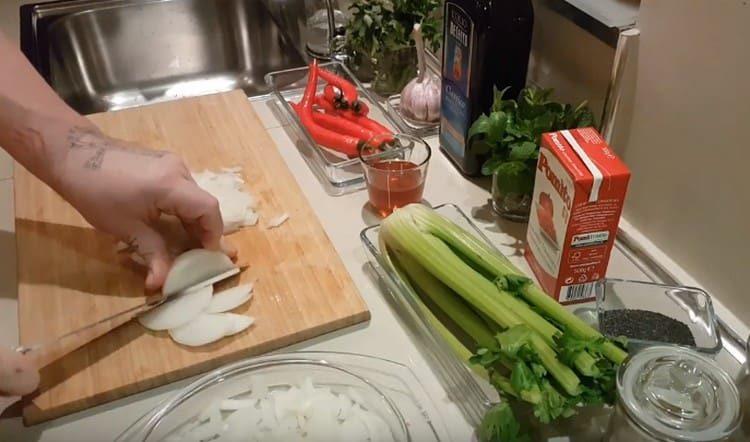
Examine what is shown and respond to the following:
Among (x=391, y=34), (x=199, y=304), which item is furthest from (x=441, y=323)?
(x=391, y=34)

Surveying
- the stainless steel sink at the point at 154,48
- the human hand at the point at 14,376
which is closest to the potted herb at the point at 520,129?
the human hand at the point at 14,376

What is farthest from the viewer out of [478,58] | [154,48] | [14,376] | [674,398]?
[154,48]

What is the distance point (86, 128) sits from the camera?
871 millimetres

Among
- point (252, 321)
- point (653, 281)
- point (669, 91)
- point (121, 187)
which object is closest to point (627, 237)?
point (653, 281)

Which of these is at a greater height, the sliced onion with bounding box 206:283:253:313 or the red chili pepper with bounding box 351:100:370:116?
the red chili pepper with bounding box 351:100:370:116

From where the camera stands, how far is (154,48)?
1.53 meters

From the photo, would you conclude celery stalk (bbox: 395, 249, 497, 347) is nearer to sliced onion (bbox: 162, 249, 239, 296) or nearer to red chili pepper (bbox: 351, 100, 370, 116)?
sliced onion (bbox: 162, 249, 239, 296)

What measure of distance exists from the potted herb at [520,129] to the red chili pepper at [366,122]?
0.73 ft

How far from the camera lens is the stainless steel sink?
146 centimetres

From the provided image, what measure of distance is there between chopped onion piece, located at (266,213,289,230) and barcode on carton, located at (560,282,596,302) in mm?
363

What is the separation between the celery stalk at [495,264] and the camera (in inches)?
27.3

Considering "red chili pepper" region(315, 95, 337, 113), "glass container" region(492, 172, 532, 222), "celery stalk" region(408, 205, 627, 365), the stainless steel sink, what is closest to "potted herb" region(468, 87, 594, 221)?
"glass container" region(492, 172, 532, 222)

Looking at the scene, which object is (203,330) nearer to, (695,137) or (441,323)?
(441,323)

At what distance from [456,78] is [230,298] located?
433 mm
